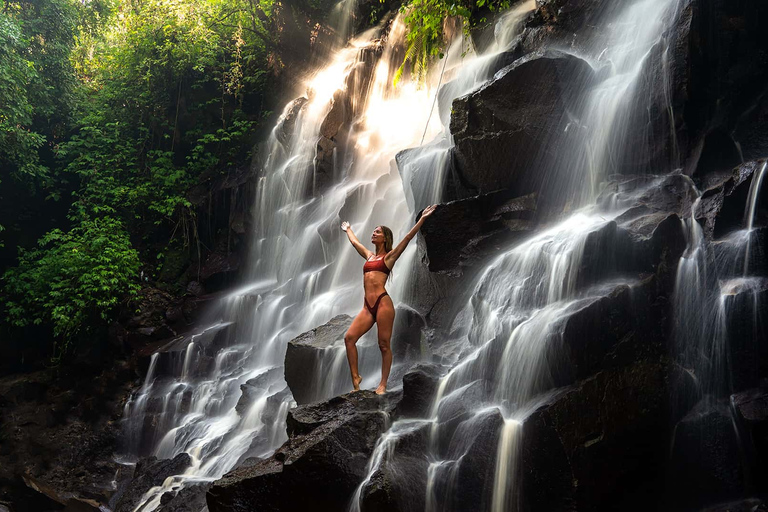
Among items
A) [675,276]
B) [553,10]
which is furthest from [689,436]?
[553,10]

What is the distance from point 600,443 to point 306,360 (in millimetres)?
4068

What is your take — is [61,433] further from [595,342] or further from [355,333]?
[595,342]

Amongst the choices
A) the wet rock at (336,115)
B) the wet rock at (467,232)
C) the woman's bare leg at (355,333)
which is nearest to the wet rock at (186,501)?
the woman's bare leg at (355,333)

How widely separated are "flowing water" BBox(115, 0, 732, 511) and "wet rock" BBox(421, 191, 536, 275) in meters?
0.33

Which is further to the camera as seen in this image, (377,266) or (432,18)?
(432,18)

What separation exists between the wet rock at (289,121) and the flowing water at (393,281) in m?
0.12

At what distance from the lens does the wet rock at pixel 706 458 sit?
4.83 metres

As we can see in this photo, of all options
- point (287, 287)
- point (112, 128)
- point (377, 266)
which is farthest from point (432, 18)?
point (112, 128)

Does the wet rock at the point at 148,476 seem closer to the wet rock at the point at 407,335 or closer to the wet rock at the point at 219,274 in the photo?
the wet rock at the point at 407,335

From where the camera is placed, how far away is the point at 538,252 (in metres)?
6.39

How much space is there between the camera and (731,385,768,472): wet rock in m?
4.71

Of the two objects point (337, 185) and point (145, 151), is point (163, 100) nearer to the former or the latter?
point (145, 151)

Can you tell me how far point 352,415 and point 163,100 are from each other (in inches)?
597

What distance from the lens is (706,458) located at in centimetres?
496
